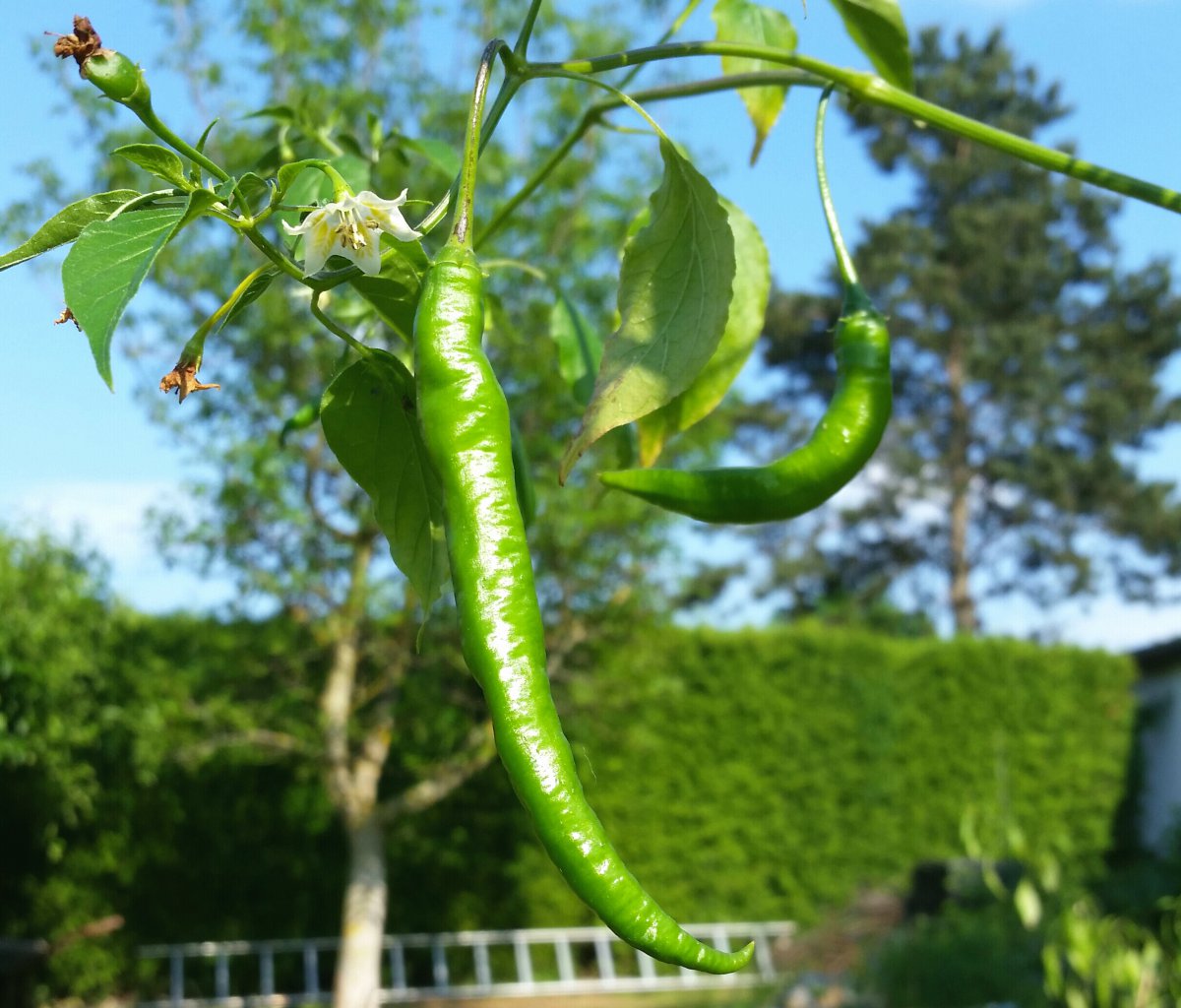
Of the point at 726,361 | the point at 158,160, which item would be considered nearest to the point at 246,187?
the point at 158,160

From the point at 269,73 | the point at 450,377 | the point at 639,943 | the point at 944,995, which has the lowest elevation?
the point at 944,995

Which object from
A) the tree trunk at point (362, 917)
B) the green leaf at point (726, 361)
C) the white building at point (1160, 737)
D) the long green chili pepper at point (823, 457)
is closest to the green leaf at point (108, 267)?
the long green chili pepper at point (823, 457)

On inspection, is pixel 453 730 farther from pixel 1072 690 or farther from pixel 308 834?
pixel 1072 690

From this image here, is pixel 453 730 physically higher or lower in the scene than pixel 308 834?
higher

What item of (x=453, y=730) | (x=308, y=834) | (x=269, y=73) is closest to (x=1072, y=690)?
(x=453, y=730)

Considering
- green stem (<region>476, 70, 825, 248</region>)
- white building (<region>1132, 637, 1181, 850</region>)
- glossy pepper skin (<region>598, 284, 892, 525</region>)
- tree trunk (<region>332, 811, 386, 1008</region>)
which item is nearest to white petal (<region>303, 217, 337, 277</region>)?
green stem (<region>476, 70, 825, 248</region>)

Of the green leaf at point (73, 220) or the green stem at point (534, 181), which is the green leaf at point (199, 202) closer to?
the green leaf at point (73, 220)

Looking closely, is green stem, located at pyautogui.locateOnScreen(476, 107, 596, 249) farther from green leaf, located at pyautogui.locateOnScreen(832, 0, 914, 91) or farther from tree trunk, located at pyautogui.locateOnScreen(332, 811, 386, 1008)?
tree trunk, located at pyautogui.locateOnScreen(332, 811, 386, 1008)
